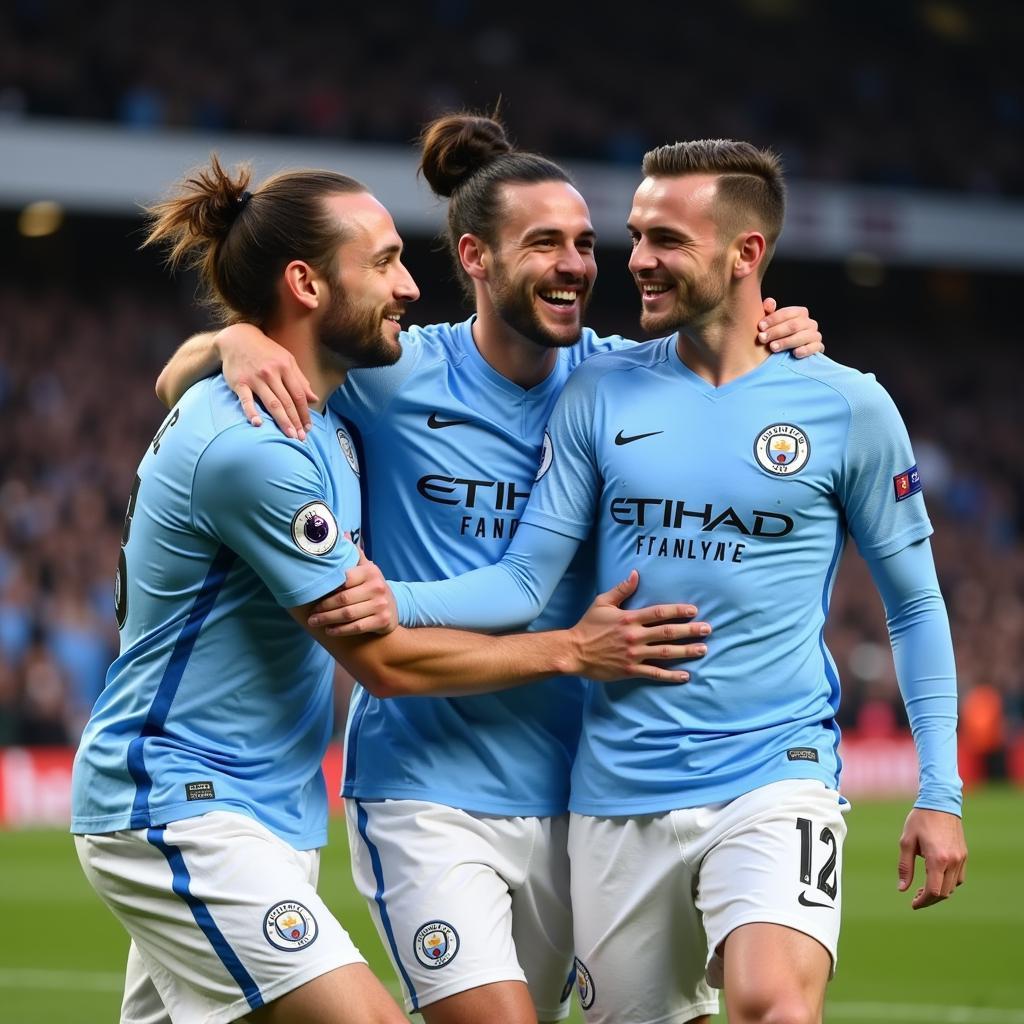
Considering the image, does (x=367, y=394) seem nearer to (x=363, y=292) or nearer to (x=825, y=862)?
(x=363, y=292)

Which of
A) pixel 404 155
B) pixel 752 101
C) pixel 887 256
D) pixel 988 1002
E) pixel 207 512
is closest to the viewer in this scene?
pixel 207 512

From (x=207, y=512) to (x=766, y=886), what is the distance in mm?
1511

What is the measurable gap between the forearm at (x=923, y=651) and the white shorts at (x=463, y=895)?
3.09ft

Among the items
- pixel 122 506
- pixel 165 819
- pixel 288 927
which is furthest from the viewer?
pixel 122 506

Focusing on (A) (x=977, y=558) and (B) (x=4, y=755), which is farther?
(A) (x=977, y=558)

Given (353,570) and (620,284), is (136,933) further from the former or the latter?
(620,284)

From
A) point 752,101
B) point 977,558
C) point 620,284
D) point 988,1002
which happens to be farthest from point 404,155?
point 988,1002

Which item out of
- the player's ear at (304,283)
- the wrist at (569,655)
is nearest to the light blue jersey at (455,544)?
the wrist at (569,655)

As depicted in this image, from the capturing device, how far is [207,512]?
393 centimetres

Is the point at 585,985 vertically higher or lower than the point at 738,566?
lower

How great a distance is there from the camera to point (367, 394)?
469 centimetres

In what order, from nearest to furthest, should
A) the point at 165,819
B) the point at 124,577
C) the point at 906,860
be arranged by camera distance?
1. the point at 165,819
2. the point at 124,577
3. the point at 906,860

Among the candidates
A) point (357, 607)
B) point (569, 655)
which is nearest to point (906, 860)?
point (569, 655)

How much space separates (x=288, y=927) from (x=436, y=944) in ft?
2.11
